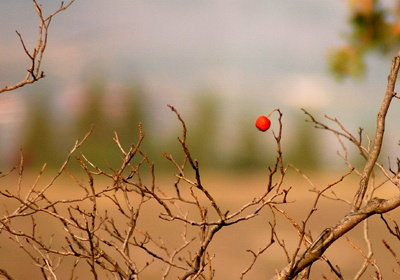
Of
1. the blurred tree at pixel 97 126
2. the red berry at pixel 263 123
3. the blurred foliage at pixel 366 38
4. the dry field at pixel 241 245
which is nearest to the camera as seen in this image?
the red berry at pixel 263 123

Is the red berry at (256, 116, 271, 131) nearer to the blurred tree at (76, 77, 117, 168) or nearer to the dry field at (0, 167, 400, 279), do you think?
the dry field at (0, 167, 400, 279)

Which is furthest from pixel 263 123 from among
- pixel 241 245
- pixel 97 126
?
pixel 97 126

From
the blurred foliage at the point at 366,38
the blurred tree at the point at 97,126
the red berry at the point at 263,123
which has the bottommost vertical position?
the red berry at the point at 263,123

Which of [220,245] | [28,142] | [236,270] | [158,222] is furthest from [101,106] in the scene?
[236,270]

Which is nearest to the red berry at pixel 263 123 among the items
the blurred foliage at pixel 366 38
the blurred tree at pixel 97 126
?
the blurred foliage at pixel 366 38

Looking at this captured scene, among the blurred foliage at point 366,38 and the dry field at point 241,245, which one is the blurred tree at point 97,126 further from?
the blurred foliage at point 366,38

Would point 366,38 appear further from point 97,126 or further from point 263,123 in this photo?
point 97,126

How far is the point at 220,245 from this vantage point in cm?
1526

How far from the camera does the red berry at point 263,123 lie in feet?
4.93

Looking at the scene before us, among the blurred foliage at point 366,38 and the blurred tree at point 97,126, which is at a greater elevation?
the blurred tree at point 97,126

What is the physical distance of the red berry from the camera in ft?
4.93

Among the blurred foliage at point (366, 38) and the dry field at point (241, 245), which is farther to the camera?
the dry field at point (241, 245)

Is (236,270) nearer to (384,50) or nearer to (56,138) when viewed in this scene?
(384,50)

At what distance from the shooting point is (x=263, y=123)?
4.97ft
